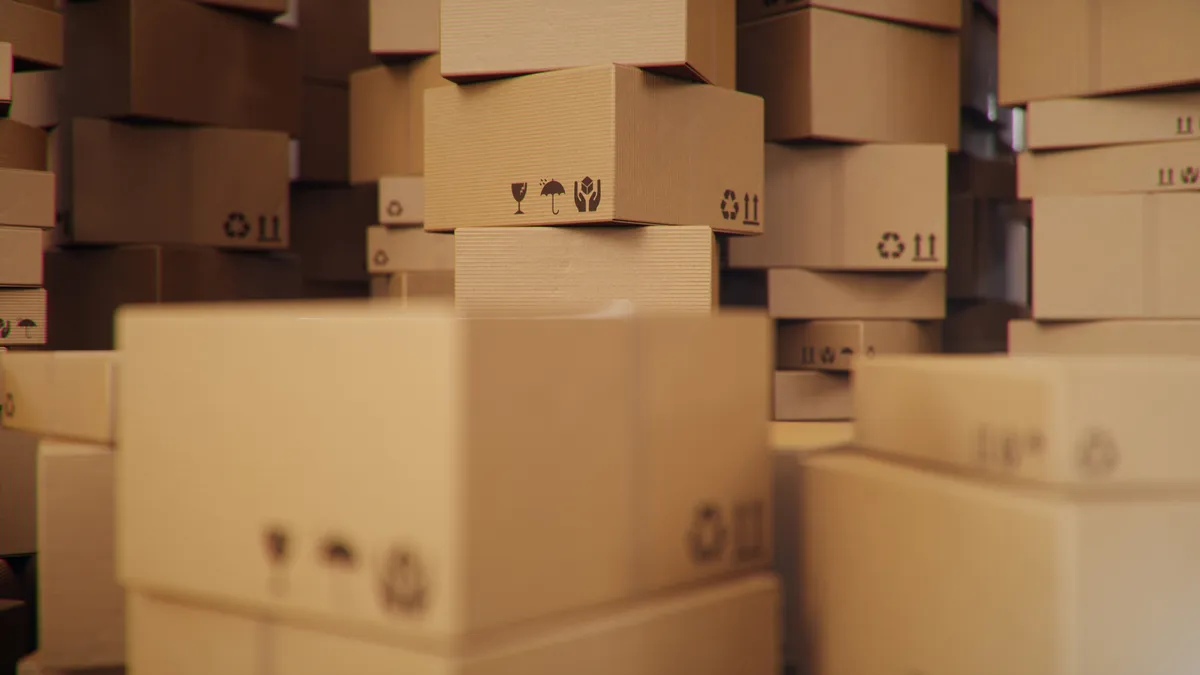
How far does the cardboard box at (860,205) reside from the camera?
2016 millimetres

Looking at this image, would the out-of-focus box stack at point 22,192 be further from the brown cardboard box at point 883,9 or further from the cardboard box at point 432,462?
the brown cardboard box at point 883,9

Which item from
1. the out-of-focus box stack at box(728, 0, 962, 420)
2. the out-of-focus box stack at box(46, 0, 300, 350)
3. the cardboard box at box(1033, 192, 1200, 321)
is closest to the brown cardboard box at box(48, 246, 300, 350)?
the out-of-focus box stack at box(46, 0, 300, 350)

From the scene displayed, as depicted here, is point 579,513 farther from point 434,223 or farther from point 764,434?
point 434,223

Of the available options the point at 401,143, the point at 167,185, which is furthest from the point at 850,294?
the point at 167,185

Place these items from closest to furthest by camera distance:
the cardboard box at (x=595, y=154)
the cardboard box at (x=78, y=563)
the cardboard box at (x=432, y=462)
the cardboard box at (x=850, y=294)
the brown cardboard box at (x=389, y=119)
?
the cardboard box at (x=432, y=462) < the cardboard box at (x=78, y=563) < the cardboard box at (x=595, y=154) < the cardboard box at (x=850, y=294) < the brown cardboard box at (x=389, y=119)

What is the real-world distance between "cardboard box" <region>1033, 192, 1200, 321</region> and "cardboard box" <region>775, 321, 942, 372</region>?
26 cm

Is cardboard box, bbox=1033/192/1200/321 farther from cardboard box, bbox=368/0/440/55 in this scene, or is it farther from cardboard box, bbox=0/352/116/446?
cardboard box, bbox=0/352/116/446

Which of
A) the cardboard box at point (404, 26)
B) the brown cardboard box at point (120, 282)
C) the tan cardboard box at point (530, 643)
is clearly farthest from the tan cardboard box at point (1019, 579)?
the brown cardboard box at point (120, 282)

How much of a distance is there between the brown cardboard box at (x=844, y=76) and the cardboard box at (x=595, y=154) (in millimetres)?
287

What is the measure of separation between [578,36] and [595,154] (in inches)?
6.3

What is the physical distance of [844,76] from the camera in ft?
6.48

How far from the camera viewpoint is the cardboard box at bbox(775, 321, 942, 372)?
6.76 ft

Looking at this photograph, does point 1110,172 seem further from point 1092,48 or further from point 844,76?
point 844,76

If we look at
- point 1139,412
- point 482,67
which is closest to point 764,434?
point 1139,412
